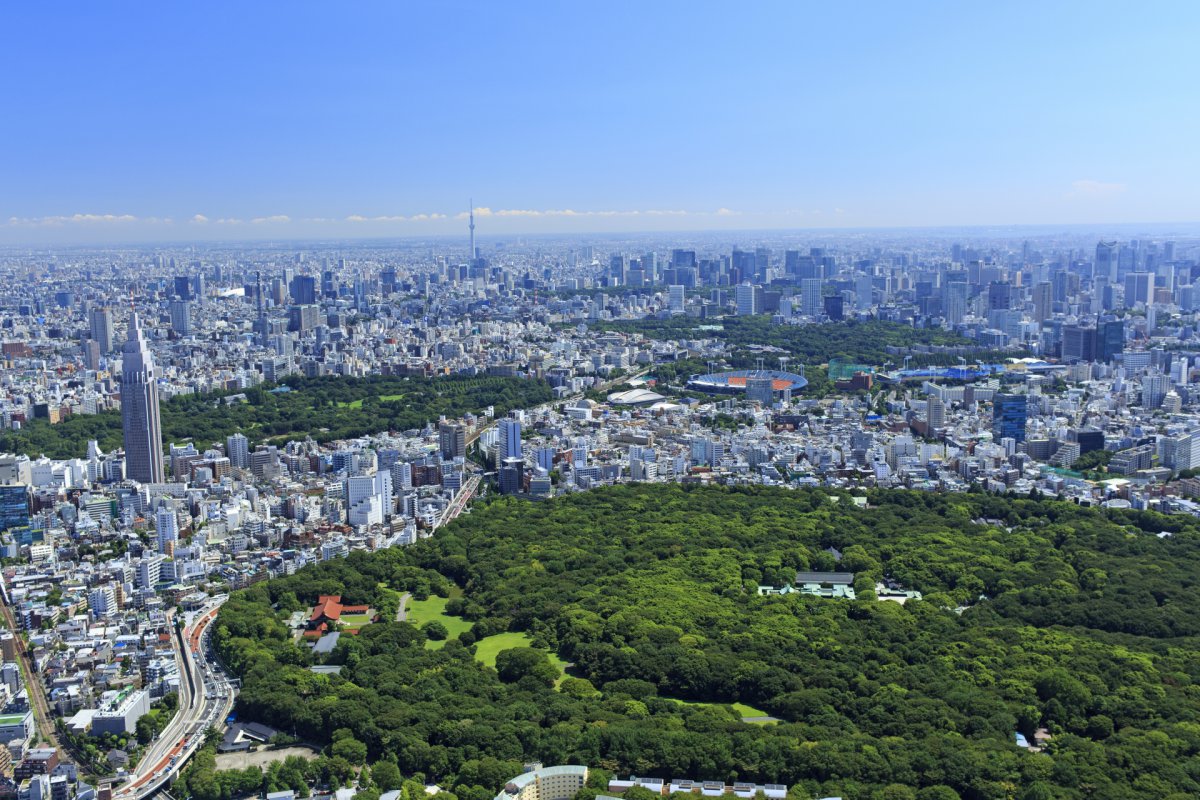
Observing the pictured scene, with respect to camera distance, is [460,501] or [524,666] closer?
[524,666]

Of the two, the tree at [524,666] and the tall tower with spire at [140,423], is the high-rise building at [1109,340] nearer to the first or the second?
the tall tower with spire at [140,423]

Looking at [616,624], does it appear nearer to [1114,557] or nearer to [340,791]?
[340,791]

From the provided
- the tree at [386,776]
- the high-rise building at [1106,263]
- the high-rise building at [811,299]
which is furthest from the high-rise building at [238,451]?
the high-rise building at [1106,263]

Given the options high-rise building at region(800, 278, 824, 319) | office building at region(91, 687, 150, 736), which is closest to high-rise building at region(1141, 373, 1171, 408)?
high-rise building at region(800, 278, 824, 319)

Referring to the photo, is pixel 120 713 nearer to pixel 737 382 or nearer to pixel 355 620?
pixel 355 620

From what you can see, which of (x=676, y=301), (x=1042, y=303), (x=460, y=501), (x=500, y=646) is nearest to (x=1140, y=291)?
(x=1042, y=303)

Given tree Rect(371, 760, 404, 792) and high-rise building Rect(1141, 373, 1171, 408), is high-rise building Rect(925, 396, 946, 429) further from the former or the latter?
tree Rect(371, 760, 404, 792)
